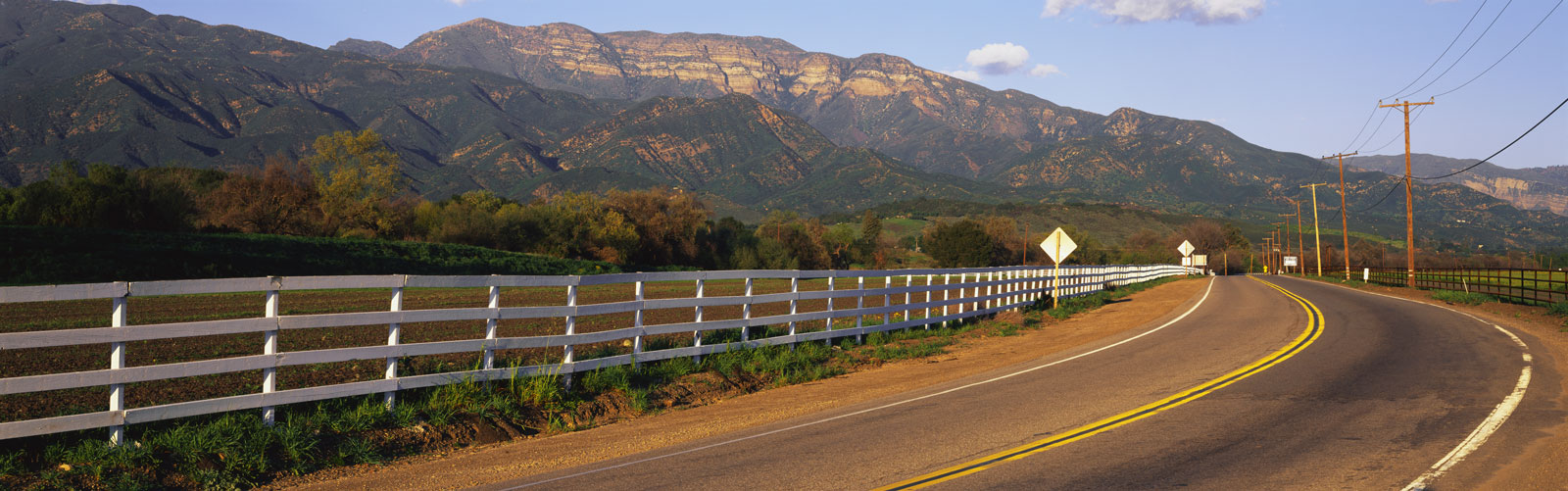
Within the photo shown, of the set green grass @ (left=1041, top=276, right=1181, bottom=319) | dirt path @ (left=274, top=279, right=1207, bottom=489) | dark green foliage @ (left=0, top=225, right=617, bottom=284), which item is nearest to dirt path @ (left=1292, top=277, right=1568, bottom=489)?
dirt path @ (left=274, top=279, right=1207, bottom=489)

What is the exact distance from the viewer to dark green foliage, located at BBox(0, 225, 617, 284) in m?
40.8

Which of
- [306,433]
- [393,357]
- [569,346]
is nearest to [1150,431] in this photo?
[569,346]

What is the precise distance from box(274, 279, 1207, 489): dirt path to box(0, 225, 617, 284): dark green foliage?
3855 centimetres

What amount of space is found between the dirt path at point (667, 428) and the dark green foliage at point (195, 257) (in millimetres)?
38548

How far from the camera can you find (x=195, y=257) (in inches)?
1882

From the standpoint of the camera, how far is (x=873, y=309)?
1884cm

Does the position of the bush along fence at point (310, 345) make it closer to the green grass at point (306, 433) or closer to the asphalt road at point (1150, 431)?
the green grass at point (306, 433)

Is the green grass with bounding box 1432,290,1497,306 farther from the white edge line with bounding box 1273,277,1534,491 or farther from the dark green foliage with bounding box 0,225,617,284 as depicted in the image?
the dark green foliage with bounding box 0,225,617,284

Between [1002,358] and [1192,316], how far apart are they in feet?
38.3

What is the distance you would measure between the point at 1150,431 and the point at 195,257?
50.8m

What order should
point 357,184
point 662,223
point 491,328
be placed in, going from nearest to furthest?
point 491,328 < point 357,184 < point 662,223

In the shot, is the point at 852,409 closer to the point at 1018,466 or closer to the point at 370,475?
the point at 1018,466

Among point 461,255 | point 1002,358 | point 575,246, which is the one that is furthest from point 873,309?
point 575,246

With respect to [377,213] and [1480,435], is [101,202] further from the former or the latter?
[1480,435]
